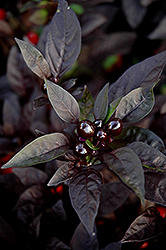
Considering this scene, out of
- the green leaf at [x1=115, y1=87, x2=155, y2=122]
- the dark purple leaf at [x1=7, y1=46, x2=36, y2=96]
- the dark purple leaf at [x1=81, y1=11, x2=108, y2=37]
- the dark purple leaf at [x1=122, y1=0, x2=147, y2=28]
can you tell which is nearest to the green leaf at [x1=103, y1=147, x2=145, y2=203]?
the green leaf at [x1=115, y1=87, x2=155, y2=122]

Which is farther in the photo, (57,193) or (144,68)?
(57,193)

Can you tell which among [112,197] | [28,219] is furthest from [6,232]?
[112,197]

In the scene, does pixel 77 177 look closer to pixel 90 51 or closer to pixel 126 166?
pixel 126 166

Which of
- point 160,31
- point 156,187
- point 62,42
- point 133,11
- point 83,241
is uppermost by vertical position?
point 62,42

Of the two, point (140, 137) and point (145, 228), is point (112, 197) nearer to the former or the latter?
point (145, 228)

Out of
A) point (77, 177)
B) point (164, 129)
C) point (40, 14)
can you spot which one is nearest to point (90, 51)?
point (40, 14)

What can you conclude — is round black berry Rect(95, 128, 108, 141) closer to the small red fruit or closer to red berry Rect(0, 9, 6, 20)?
the small red fruit
